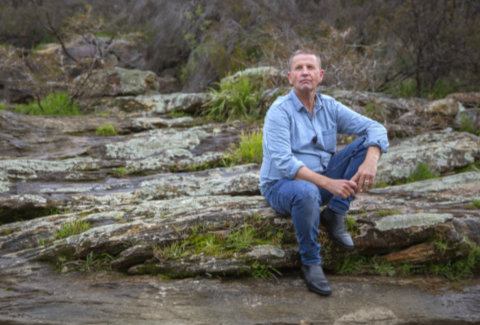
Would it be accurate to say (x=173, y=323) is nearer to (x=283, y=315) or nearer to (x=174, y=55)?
(x=283, y=315)

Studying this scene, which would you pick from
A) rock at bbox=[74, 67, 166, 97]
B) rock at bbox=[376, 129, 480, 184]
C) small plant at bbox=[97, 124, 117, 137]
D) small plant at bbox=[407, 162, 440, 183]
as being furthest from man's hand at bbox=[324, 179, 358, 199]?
rock at bbox=[74, 67, 166, 97]

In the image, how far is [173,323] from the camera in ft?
8.96

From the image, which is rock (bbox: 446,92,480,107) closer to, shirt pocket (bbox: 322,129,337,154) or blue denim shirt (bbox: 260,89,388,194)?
blue denim shirt (bbox: 260,89,388,194)

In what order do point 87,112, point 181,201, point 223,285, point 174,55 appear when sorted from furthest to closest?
point 174,55
point 87,112
point 181,201
point 223,285

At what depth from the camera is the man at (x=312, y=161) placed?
3.08 m

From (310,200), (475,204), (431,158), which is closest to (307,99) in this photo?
(310,200)

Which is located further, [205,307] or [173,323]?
Answer: [205,307]

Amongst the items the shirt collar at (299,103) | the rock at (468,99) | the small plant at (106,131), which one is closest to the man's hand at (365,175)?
the shirt collar at (299,103)

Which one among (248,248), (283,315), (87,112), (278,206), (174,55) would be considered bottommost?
(283,315)

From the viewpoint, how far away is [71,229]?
3.85 meters

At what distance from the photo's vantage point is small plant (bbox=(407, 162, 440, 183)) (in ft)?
18.1

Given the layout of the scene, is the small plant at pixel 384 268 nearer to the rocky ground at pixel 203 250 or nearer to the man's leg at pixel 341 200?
the rocky ground at pixel 203 250

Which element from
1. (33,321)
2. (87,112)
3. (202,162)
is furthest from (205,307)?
(87,112)

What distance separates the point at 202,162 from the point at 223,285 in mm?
3076
